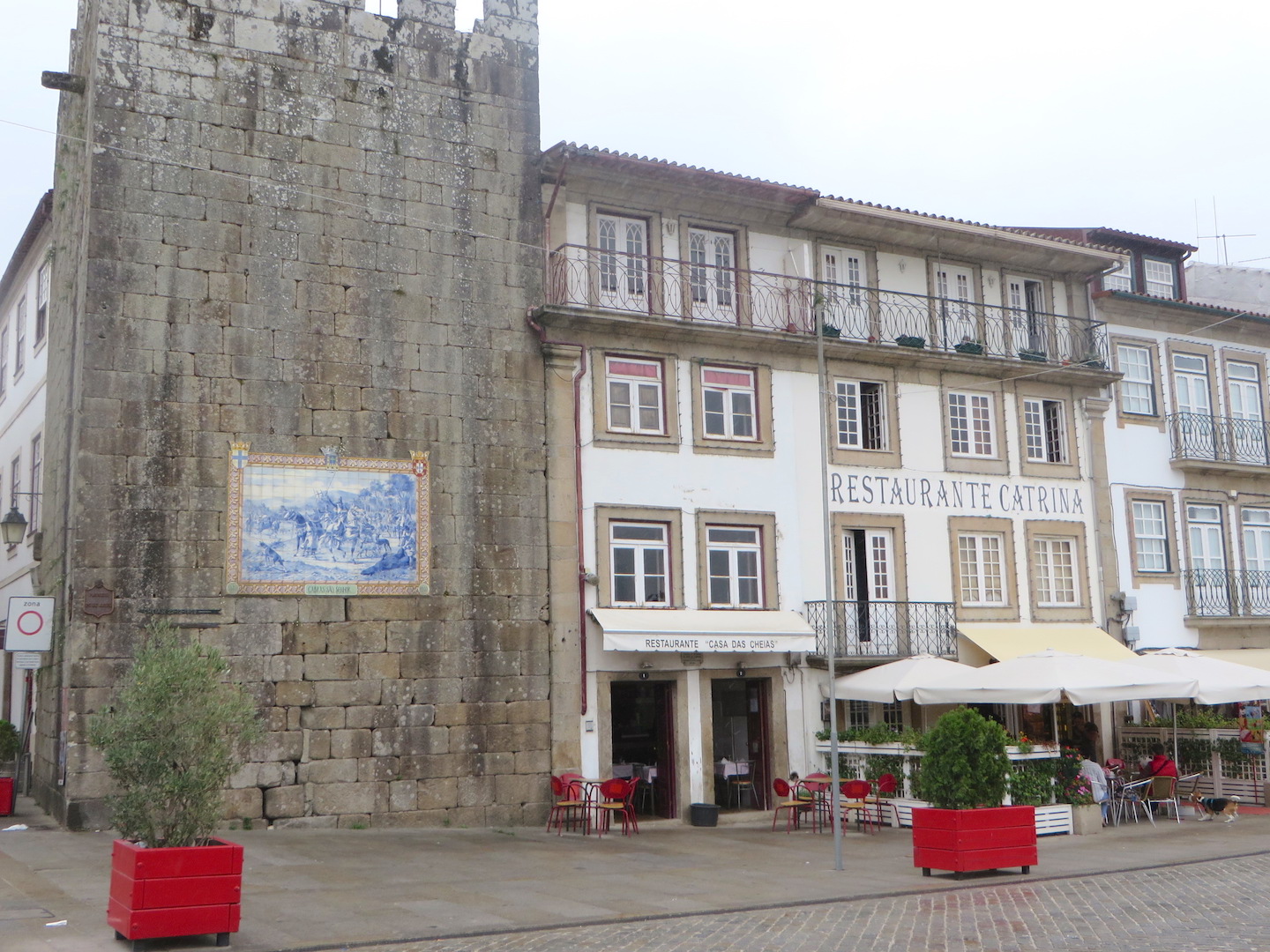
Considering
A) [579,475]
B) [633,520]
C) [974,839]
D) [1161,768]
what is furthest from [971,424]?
[974,839]

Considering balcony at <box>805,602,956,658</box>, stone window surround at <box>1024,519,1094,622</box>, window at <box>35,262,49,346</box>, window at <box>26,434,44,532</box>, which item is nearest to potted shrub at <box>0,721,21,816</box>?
window at <box>26,434,44,532</box>

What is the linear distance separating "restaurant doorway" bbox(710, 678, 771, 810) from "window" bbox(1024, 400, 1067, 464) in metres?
6.40

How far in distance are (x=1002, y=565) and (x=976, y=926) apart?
436 inches

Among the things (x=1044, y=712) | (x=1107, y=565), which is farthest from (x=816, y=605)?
(x=1107, y=565)

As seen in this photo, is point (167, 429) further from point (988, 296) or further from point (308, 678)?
point (988, 296)

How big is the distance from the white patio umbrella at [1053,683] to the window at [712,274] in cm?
592

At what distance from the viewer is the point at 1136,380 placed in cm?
2242

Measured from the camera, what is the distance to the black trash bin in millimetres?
16875

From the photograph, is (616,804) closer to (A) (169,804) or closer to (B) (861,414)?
(A) (169,804)

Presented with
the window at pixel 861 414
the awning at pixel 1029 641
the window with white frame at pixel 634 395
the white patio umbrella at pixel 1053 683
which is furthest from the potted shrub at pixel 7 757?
the awning at pixel 1029 641

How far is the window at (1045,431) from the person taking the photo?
2100 cm

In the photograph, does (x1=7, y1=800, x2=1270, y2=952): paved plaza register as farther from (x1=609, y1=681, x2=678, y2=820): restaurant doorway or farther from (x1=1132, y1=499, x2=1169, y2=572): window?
(x1=1132, y1=499, x2=1169, y2=572): window

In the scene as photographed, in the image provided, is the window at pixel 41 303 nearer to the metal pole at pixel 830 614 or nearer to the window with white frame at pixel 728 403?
the window with white frame at pixel 728 403

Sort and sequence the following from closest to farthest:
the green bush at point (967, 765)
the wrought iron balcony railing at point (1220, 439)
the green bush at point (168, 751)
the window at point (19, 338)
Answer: the green bush at point (168, 751)
the green bush at point (967, 765)
the window at point (19, 338)
the wrought iron balcony railing at point (1220, 439)
